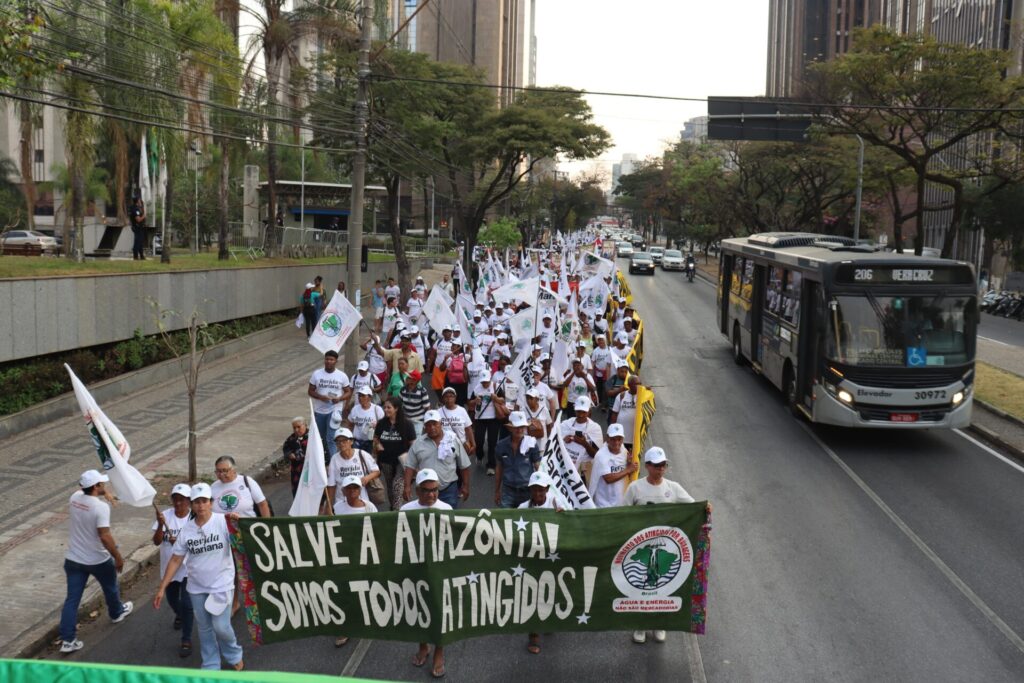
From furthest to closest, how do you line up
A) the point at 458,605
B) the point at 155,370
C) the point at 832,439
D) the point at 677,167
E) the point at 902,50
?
the point at 677,167, the point at 902,50, the point at 155,370, the point at 832,439, the point at 458,605

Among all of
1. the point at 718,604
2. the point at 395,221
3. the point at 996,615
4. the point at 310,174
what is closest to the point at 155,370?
the point at 718,604

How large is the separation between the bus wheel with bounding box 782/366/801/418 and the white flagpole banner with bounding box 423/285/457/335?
6064mm

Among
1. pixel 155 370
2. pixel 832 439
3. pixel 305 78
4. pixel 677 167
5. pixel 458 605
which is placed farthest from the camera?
pixel 677 167

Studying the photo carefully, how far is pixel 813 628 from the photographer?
846 cm

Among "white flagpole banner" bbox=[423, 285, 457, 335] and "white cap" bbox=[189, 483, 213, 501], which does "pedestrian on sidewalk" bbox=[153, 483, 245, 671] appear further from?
"white flagpole banner" bbox=[423, 285, 457, 335]

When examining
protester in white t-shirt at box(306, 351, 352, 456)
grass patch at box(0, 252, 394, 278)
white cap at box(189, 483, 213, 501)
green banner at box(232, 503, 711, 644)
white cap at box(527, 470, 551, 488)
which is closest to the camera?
white cap at box(189, 483, 213, 501)

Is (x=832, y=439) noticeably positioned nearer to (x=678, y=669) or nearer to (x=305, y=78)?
(x=678, y=669)

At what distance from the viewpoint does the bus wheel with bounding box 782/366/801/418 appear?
55.3ft

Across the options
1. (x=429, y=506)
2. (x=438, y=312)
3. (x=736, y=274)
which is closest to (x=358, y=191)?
(x=438, y=312)

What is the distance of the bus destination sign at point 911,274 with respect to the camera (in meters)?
14.8

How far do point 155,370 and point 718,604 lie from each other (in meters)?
13.9

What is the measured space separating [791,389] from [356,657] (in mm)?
11527

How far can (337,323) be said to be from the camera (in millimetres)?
15578

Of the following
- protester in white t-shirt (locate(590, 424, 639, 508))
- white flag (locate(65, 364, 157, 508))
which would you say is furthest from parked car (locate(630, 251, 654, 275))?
white flag (locate(65, 364, 157, 508))
